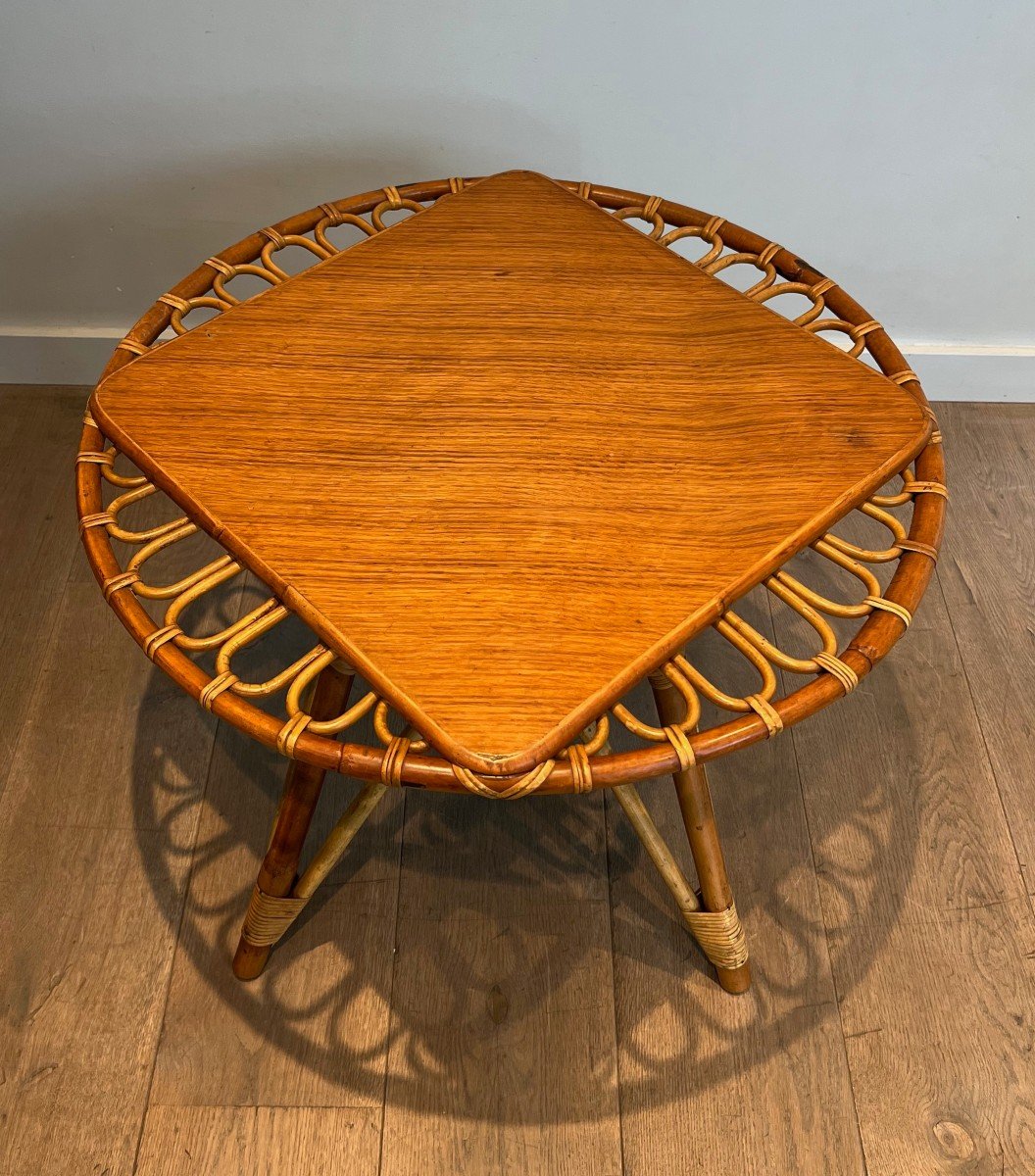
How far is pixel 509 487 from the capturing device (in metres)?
0.85

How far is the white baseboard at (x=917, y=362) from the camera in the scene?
1.63 metres

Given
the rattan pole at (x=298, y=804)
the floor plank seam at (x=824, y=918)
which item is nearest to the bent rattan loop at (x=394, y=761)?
the rattan pole at (x=298, y=804)

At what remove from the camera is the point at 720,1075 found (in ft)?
3.54

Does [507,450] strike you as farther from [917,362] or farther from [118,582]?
[917,362]

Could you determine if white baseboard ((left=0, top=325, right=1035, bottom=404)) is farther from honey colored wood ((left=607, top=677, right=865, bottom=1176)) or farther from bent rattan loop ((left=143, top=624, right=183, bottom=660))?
bent rattan loop ((left=143, top=624, right=183, bottom=660))

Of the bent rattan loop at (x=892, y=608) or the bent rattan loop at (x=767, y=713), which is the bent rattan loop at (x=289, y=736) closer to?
the bent rattan loop at (x=767, y=713)

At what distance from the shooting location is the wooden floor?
1044 millimetres

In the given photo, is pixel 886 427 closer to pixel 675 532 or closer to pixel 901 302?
pixel 675 532

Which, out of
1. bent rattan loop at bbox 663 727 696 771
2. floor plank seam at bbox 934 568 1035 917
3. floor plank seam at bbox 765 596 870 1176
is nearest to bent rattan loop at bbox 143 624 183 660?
bent rattan loop at bbox 663 727 696 771

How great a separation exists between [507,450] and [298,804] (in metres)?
0.38

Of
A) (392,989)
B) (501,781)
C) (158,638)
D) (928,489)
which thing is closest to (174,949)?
(392,989)

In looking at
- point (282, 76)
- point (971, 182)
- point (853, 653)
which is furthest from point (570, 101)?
point (853, 653)

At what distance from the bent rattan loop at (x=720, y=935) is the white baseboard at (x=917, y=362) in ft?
2.96

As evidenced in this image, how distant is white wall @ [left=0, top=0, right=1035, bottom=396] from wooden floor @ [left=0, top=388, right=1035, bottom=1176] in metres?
0.56
